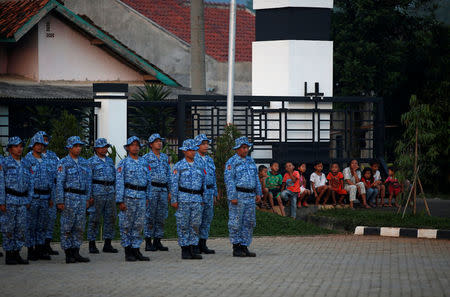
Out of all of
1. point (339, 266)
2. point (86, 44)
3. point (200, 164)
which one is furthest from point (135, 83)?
point (339, 266)

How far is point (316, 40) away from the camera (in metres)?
26.6

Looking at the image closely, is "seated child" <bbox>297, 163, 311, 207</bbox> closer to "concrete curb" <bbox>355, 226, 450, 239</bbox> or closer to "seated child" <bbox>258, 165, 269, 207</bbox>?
"seated child" <bbox>258, 165, 269, 207</bbox>

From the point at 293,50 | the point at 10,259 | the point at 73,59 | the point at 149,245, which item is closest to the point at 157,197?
the point at 149,245

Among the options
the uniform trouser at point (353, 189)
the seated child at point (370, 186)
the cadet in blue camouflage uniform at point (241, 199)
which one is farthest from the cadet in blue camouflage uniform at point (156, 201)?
the seated child at point (370, 186)

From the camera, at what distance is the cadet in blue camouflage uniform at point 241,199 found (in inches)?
602

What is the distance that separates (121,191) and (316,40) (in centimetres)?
1321

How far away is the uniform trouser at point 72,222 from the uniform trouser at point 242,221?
7.87ft

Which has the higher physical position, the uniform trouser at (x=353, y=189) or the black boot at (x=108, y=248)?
the uniform trouser at (x=353, y=189)

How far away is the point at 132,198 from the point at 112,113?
7.46m

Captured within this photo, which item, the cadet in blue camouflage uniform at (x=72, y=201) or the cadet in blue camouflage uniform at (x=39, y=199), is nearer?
the cadet in blue camouflage uniform at (x=72, y=201)

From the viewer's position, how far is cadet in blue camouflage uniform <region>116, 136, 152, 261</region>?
47.8 ft

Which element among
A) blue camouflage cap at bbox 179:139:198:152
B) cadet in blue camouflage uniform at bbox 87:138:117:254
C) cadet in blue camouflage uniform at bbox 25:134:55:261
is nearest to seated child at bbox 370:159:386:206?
cadet in blue camouflage uniform at bbox 87:138:117:254

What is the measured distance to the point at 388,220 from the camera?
65.5 ft

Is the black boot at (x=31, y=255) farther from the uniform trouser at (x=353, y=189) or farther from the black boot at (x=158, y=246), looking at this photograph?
the uniform trouser at (x=353, y=189)
